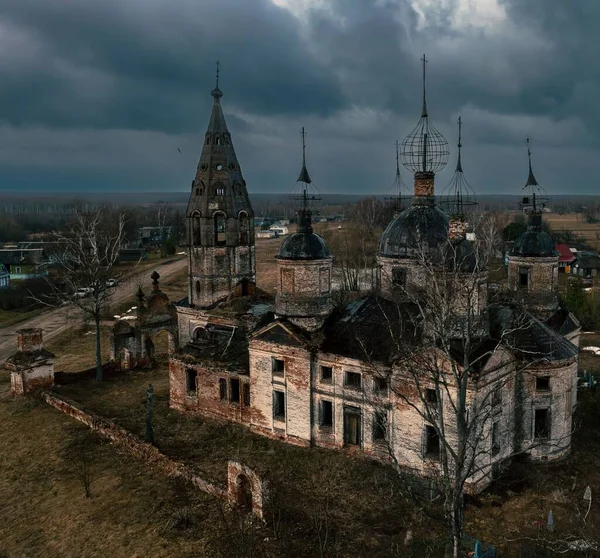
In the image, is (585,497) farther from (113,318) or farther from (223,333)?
(113,318)

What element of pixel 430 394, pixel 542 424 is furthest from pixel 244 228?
pixel 542 424

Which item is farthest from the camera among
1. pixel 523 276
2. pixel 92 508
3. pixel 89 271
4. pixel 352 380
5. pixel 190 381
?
pixel 89 271

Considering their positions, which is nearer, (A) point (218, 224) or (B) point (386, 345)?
(B) point (386, 345)

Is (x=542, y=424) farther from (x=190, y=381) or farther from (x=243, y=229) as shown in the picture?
(x=243, y=229)

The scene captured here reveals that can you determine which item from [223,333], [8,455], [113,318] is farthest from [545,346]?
[113,318]

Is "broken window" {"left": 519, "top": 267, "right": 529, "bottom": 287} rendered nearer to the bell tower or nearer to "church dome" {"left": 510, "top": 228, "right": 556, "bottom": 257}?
"church dome" {"left": 510, "top": 228, "right": 556, "bottom": 257}

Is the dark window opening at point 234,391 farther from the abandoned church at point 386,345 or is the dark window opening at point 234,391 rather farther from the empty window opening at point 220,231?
the empty window opening at point 220,231
